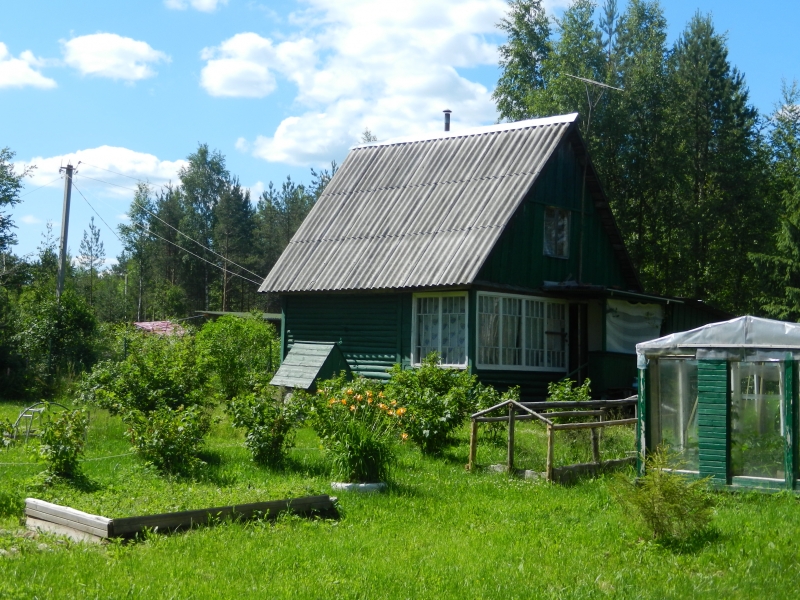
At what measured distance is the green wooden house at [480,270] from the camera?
1880cm

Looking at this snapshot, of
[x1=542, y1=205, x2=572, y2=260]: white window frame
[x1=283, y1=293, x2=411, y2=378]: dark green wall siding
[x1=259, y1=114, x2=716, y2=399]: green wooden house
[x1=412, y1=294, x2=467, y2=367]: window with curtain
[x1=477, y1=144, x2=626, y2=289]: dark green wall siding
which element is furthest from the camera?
[x1=542, y1=205, x2=572, y2=260]: white window frame

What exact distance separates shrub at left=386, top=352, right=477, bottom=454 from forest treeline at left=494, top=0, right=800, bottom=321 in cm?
2157

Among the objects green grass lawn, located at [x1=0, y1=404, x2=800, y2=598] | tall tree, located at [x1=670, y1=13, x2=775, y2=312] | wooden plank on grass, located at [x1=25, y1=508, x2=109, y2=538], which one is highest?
tall tree, located at [x1=670, y1=13, x2=775, y2=312]

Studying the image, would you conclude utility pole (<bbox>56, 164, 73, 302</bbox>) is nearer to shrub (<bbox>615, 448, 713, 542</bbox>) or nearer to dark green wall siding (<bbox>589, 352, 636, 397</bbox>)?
dark green wall siding (<bbox>589, 352, 636, 397</bbox>)

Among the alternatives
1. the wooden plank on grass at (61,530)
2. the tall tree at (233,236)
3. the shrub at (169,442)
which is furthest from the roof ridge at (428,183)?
the tall tree at (233,236)

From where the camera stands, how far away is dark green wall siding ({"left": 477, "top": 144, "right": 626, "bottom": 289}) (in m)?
19.1

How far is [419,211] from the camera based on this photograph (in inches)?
814

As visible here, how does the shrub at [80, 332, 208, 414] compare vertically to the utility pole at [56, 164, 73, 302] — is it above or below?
below

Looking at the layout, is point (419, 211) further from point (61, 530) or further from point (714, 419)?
point (61, 530)

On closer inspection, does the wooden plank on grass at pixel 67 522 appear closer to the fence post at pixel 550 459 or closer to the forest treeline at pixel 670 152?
the fence post at pixel 550 459

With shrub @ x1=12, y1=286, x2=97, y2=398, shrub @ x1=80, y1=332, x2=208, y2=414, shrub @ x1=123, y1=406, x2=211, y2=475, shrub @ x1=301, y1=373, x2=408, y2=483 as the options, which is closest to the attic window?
shrub @ x1=80, y1=332, x2=208, y2=414

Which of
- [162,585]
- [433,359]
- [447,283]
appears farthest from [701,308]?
[162,585]

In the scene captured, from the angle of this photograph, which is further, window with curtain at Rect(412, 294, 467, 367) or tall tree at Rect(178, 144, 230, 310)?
tall tree at Rect(178, 144, 230, 310)

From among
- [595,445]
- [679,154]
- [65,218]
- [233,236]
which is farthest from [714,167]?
[233,236]
